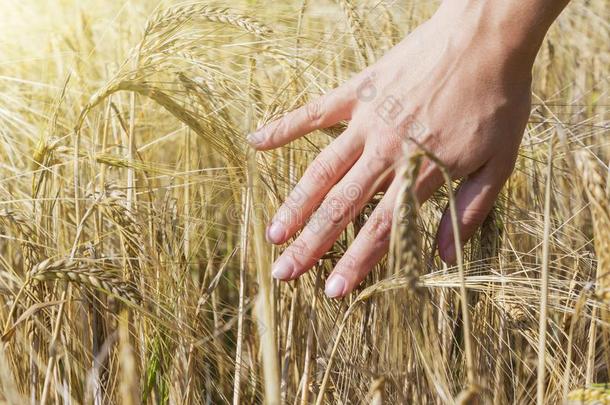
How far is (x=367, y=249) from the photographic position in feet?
3.78

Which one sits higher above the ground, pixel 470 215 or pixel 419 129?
pixel 419 129

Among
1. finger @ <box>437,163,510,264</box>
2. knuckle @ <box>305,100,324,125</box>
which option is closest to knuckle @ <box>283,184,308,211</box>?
knuckle @ <box>305,100,324,125</box>

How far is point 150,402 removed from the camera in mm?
1240

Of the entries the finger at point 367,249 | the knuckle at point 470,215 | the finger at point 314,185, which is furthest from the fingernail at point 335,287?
the knuckle at point 470,215

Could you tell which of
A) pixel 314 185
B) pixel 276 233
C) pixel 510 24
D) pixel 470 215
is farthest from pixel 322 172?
pixel 510 24

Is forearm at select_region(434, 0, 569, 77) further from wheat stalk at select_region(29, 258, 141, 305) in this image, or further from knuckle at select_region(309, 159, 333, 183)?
wheat stalk at select_region(29, 258, 141, 305)

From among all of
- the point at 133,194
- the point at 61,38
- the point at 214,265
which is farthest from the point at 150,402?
the point at 61,38

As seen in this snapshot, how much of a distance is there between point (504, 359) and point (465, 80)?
51 cm

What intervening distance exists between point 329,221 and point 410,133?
0.21 m

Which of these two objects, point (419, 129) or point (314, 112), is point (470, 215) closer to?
point (419, 129)

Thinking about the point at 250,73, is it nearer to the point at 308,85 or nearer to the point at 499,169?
the point at 308,85

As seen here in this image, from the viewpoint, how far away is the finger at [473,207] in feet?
3.85

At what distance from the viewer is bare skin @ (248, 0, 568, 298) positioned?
1.15 metres

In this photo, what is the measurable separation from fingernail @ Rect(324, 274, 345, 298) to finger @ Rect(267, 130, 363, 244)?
0.36 ft
